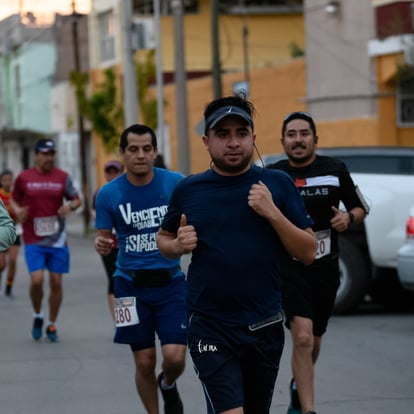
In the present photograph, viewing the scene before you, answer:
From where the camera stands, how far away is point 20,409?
8641 millimetres

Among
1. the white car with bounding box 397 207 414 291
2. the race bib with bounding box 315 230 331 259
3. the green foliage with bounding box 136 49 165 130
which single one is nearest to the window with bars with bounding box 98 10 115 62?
the green foliage with bounding box 136 49 165 130

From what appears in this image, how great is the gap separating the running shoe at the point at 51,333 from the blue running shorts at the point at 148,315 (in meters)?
4.72

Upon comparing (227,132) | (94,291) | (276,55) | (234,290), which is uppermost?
(276,55)

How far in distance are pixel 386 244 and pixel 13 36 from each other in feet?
156

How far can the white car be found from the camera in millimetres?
11945

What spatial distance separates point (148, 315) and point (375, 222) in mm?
6016

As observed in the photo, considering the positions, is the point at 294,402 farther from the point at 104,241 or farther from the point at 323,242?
the point at 104,241

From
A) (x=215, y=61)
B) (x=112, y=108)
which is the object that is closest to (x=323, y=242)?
(x=215, y=61)

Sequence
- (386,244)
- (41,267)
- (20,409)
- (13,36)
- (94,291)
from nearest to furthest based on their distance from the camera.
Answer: (20,409) → (41,267) → (386,244) → (94,291) → (13,36)

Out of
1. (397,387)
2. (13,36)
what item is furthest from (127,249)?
(13,36)

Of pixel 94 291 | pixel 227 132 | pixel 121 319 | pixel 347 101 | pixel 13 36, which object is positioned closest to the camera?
pixel 227 132

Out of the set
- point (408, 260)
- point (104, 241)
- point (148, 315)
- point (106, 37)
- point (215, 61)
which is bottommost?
point (408, 260)

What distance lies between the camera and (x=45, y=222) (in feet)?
40.4

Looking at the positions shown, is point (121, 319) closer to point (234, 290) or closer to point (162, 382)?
point (162, 382)
